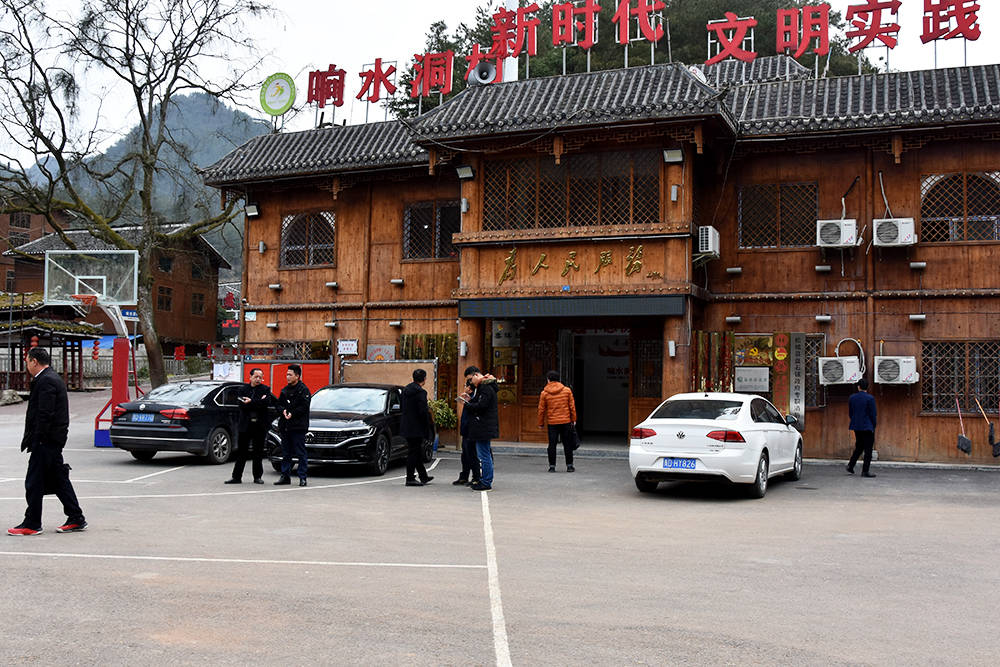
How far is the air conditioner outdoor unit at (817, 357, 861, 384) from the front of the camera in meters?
17.6

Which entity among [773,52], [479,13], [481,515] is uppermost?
[479,13]

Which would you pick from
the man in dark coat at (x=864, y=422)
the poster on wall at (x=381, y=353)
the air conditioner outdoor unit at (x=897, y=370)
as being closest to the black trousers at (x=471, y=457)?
the man in dark coat at (x=864, y=422)

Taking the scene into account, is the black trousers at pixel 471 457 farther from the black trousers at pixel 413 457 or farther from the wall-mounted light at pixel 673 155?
the wall-mounted light at pixel 673 155

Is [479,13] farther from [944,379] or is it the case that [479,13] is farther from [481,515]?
[481,515]

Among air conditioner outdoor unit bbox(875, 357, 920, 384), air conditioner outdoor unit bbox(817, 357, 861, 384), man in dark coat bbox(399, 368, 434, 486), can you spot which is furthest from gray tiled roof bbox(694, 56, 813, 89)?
man in dark coat bbox(399, 368, 434, 486)

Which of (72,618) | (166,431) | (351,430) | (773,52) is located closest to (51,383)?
(72,618)

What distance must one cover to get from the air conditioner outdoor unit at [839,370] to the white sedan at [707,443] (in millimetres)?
4572

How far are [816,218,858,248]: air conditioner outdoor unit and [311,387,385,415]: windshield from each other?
863 cm

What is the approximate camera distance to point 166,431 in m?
16.3

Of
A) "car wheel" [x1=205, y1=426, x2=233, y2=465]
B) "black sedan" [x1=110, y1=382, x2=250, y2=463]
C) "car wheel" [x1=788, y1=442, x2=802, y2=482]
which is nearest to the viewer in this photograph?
"car wheel" [x1=788, y1=442, x2=802, y2=482]

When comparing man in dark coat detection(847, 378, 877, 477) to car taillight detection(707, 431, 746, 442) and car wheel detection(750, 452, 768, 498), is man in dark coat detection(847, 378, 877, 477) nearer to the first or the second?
car wheel detection(750, 452, 768, 498)

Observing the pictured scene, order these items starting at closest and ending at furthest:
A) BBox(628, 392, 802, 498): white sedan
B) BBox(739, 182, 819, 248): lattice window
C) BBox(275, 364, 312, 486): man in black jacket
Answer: BBox(628, 392, 802, 498): white sedan
BBox(275, 364, 312, 486): man in black jacket
BBox(739, 182, 819, 248): lattice window

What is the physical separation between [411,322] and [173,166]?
1412 cm

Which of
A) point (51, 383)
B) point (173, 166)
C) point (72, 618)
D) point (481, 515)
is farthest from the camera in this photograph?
point (173, 166)
